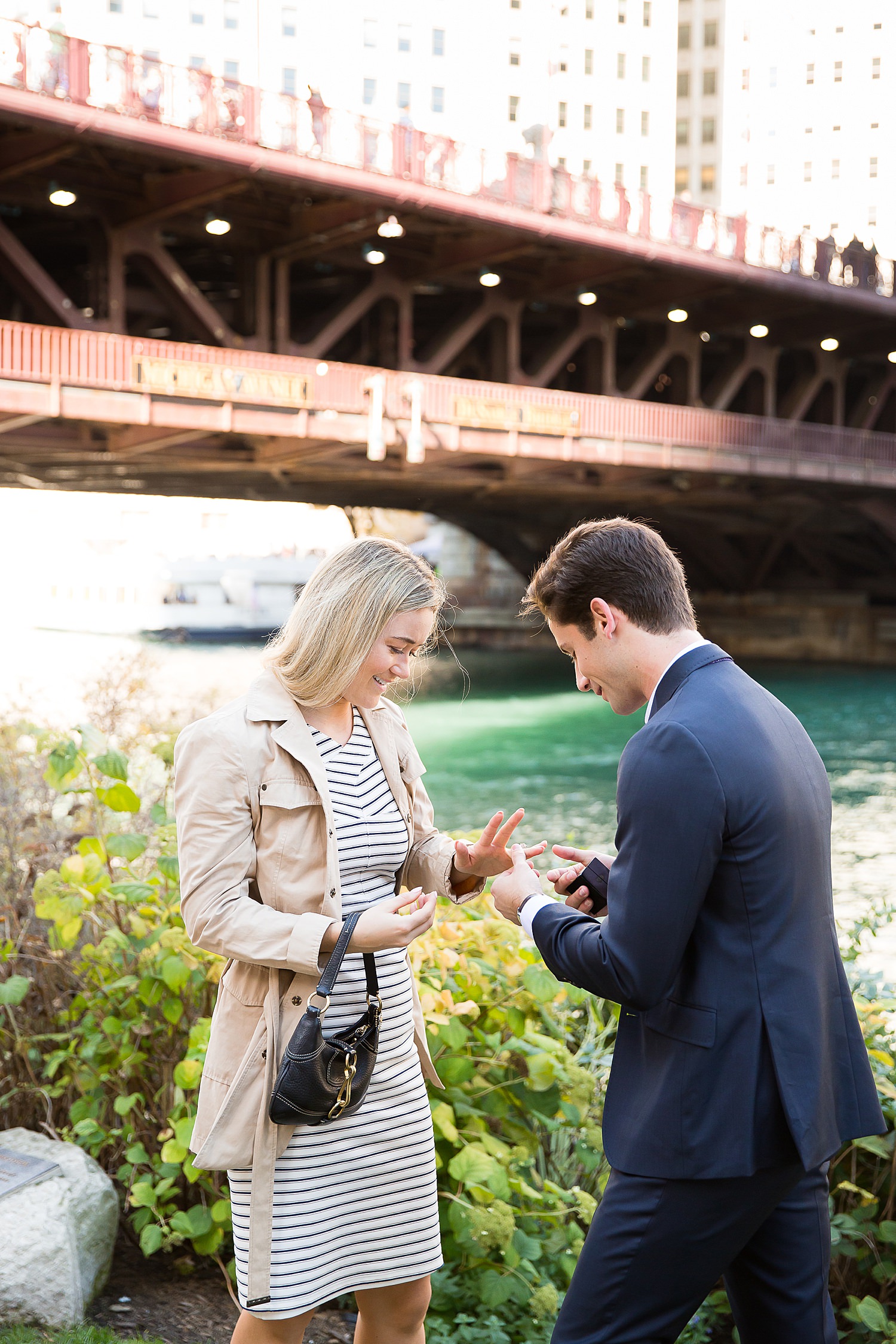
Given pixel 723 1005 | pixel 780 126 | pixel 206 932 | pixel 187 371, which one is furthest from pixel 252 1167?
pixel 780 126

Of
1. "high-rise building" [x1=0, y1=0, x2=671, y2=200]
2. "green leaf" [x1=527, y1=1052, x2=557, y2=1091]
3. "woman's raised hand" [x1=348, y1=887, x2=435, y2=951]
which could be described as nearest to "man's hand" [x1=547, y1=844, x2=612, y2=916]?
"woman's raised hand" [x1=348, y1=887, x2=435, y2=951]

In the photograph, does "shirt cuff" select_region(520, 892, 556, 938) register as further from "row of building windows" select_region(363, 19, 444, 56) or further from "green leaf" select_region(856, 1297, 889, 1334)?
"row of building windows" select_region(363, 19, 444, 56)

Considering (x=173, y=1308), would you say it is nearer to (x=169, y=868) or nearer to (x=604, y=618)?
(x=169, y=868)

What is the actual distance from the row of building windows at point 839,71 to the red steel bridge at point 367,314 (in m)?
71.6

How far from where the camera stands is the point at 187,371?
1705 centimetres

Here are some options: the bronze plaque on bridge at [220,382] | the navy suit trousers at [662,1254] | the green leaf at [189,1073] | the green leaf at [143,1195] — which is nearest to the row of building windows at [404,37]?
the bronze plaque on bridge at [220,382]

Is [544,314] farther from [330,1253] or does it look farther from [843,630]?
[330,1253]

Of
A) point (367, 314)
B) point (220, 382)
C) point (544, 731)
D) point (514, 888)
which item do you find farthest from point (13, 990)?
point (367, 314)

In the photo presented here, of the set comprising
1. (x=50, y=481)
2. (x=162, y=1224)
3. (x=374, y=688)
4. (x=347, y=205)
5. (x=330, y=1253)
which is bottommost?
(x=162, y=1224)

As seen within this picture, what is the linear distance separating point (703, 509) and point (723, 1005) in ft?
105

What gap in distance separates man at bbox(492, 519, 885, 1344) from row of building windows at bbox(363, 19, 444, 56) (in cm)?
7808

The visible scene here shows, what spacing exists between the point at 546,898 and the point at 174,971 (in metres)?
1.32

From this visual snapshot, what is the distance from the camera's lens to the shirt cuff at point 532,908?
7.29 ft

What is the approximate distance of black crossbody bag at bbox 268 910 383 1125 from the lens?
222cm
